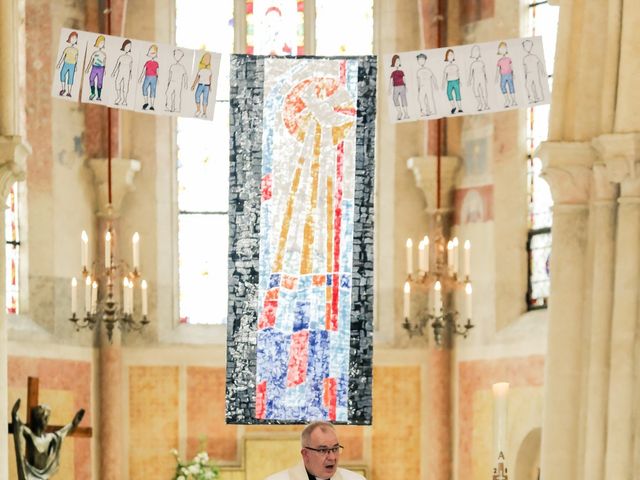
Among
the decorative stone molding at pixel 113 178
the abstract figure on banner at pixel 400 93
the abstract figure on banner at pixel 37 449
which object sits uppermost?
the abstract figure on banner at pixel 400 93

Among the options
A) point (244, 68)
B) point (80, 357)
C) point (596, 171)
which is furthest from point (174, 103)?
point (80, 357)

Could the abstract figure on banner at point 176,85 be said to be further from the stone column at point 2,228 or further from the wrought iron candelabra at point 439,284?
the wrought iron candelabra at point 439,284

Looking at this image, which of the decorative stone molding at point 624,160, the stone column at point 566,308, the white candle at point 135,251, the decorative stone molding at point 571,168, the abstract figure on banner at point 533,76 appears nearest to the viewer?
the decorative stone molding at point 624,160

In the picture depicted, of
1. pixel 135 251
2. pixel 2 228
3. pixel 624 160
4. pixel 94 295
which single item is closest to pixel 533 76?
pixel 624 160

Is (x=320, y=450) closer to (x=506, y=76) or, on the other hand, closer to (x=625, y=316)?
(x=625, y=316)

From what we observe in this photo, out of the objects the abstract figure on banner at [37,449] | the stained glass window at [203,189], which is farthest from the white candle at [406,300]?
the abstract figure on banner at [37,449]

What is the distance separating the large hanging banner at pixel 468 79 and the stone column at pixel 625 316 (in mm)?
1173

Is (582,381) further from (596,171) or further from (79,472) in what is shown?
(79,472)

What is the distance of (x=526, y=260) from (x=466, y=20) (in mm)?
2820

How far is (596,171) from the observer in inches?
607

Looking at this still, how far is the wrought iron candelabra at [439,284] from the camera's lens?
19781mm

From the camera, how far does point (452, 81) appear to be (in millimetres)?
16375

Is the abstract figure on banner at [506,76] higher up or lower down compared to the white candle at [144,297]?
higher up

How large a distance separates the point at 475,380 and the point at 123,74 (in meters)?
6.01
